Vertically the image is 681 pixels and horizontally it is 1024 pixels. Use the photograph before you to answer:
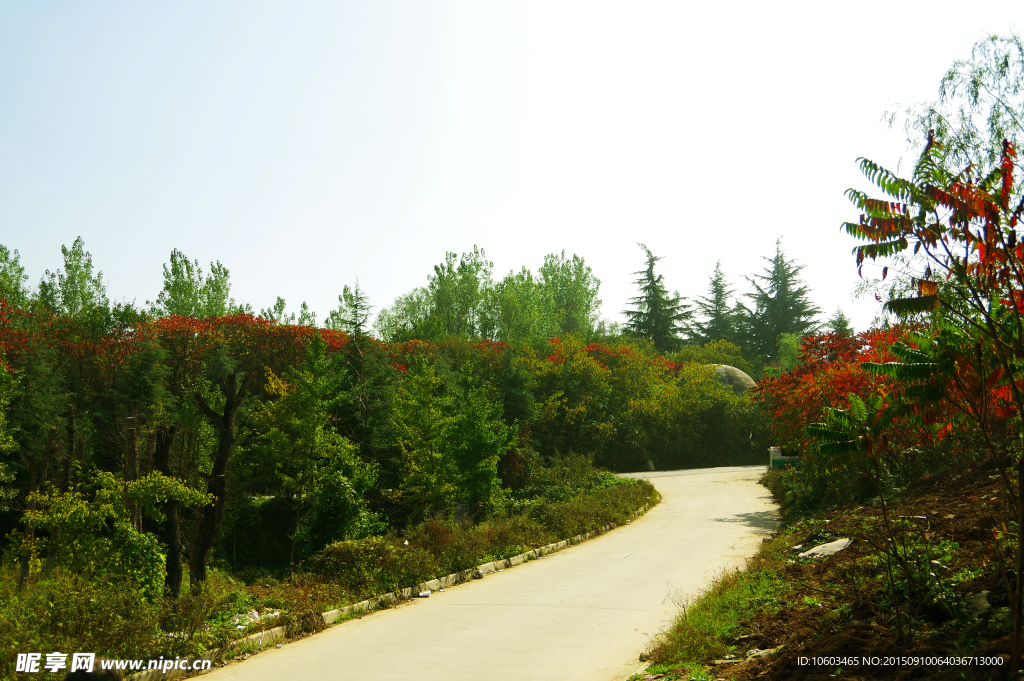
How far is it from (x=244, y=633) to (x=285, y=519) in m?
13.0

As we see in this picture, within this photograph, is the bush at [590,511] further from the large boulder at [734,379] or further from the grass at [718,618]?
the large boulder at [734,379]

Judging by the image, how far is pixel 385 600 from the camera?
1035cm

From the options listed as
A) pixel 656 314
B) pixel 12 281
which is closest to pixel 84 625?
pixel 12 281

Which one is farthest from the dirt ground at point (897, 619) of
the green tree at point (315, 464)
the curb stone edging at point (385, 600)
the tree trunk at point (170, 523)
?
the green tree at point (315, 464)

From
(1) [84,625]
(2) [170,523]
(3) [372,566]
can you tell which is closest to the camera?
(1) [84,625]

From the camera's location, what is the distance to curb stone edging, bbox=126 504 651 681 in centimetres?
725

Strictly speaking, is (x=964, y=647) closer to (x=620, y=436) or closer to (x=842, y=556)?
(x=842, y=556)

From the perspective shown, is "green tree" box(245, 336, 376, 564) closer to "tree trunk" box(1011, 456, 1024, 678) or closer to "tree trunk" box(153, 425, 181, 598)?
"tree trunk" box(153, 425, 181, 598)

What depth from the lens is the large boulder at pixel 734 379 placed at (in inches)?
1581

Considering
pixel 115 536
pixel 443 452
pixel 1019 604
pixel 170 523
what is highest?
pixel 443 452

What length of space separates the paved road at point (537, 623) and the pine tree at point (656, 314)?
38770 mm

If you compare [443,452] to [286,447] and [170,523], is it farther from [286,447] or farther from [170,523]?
[170,523]

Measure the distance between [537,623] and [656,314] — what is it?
4700cm

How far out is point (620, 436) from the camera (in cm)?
3412
